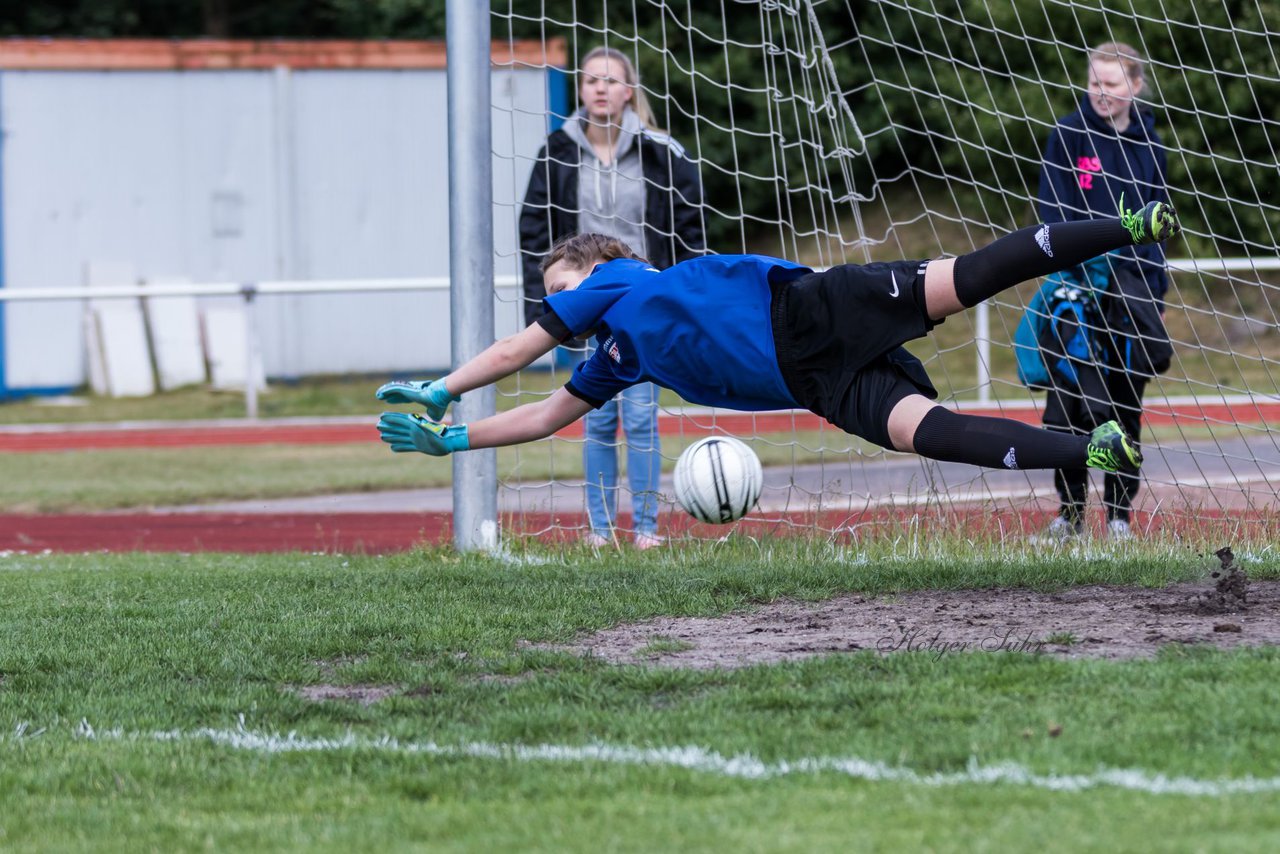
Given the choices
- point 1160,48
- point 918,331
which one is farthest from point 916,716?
point 1160,48

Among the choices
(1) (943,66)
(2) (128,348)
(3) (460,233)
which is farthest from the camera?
(1) (943,66)

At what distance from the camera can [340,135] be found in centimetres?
1889

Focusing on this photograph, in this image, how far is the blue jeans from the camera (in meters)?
7.17

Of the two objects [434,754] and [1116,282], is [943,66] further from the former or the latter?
[434,754]

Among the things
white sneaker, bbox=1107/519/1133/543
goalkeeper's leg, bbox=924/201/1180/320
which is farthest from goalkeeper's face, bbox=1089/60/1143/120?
goalkeeper's leg, bbox=924/201/1180/320

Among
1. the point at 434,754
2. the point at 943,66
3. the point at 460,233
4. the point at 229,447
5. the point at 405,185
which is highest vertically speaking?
the point at 943,66

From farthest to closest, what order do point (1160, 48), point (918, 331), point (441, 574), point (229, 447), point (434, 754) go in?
point (1160, 48) → point (229, 447) → point (441, 574) → point (918, 331) → point (434, 754)

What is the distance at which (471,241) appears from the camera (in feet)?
23.2

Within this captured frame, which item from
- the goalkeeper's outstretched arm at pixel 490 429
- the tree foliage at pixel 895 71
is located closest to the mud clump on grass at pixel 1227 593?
the goalkeeper's outstretched arm at pixel 490 429

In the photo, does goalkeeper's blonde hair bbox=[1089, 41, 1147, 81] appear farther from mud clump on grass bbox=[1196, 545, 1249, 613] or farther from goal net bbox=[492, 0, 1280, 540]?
mud clump on grass bbox=[1196, 545, 1249, 613]

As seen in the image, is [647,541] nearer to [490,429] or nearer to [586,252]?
[490,429]

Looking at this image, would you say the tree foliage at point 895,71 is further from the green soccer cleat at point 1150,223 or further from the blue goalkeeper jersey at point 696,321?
the green soccer cleat at point 1150,223

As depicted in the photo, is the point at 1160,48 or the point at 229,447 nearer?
the point at 229,447

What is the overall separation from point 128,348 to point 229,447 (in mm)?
5626
